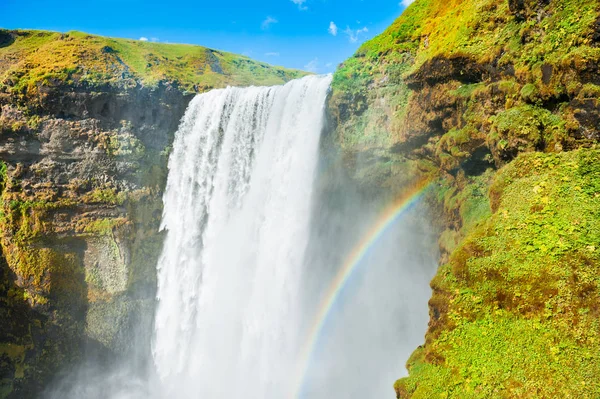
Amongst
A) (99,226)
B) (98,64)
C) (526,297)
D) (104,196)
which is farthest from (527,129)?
(98,64)

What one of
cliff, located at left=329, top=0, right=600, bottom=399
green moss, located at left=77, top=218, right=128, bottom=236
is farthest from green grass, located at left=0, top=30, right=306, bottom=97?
cliff, located at left=329, top=0, right=600, bottom=399

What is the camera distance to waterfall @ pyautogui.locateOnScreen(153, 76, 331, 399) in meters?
16.2

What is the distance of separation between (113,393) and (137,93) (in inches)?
740

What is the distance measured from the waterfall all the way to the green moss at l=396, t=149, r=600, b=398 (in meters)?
9.45

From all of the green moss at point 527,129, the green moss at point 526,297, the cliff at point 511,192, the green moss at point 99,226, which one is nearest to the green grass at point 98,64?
the green moss at point 99,226

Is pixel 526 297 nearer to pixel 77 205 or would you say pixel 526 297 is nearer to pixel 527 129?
pixel 527 129

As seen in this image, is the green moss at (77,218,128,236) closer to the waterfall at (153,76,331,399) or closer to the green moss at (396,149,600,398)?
the waterfall at (153,76,331,399)

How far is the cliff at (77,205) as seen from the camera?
70.5 ft

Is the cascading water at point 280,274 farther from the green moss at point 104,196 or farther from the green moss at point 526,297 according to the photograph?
the green moss at point 526,297

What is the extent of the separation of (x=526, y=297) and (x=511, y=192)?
8.30ft

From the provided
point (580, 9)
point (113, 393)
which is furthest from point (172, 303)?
point (580, 9)

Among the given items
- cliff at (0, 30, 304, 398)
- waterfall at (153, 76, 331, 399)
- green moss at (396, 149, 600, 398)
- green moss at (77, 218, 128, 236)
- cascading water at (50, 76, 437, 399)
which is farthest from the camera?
green moss at (77, 218, 128, 236)

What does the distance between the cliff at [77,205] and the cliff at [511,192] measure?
1777 centimetres

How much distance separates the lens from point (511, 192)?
7.65 m
